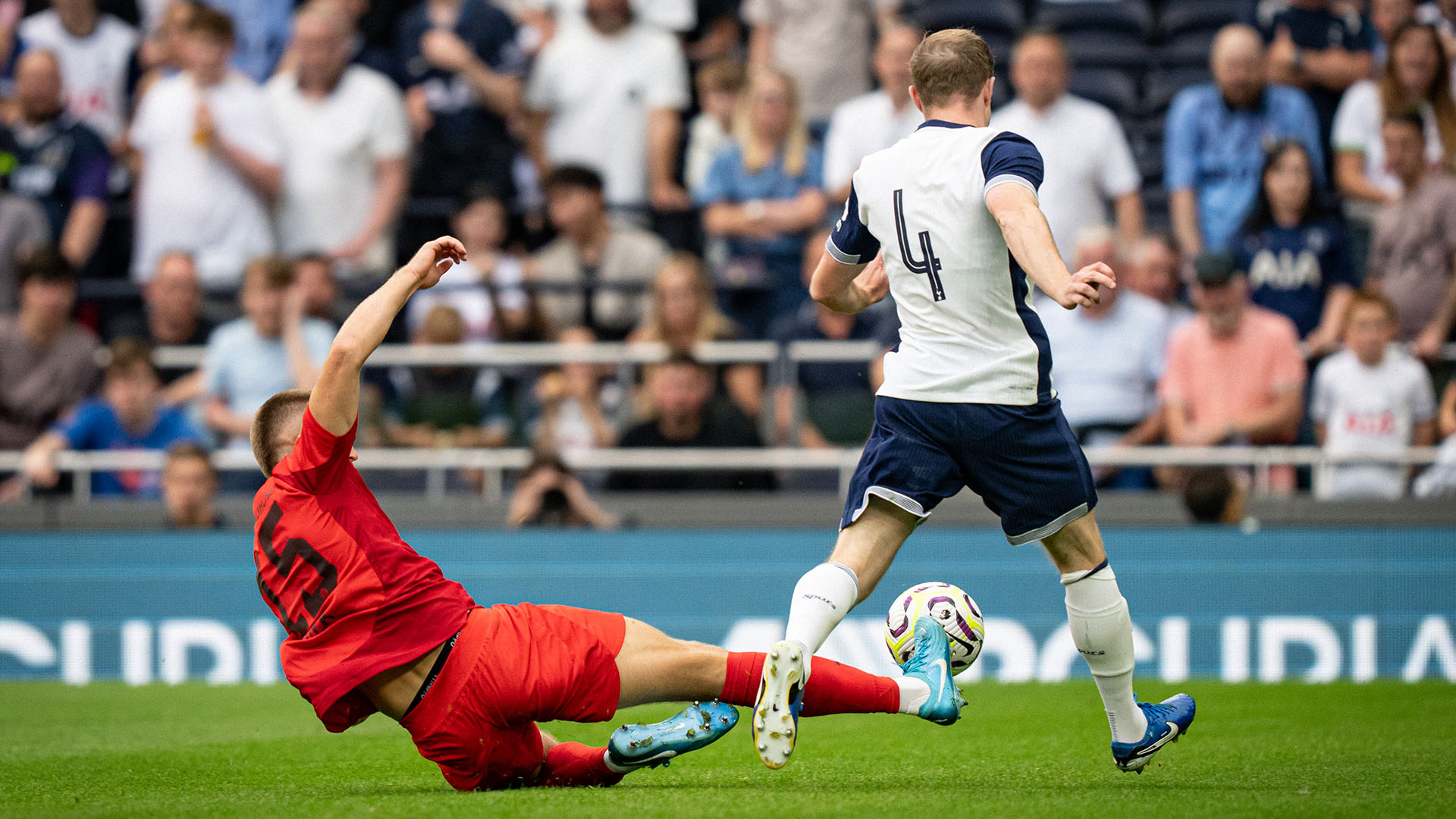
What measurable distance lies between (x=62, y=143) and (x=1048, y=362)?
9.86 meters

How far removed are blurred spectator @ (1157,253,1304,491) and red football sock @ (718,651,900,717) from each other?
5.63 meters

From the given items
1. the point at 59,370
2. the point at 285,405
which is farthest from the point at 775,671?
the point at 59,370

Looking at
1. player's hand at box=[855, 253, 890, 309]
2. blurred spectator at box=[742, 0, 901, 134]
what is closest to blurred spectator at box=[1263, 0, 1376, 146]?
blurred spectator at box=[742, 0, 901, 134]

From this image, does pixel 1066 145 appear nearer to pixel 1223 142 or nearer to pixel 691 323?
pixel 1223 142

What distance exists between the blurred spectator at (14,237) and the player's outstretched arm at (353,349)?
8.06m

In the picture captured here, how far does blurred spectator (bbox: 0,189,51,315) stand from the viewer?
11.9 m

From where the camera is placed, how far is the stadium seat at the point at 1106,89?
1342cm

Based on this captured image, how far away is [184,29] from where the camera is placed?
12.1m

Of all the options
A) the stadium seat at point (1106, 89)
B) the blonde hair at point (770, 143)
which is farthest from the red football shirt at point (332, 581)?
the stadium seat at point (1106, 89)

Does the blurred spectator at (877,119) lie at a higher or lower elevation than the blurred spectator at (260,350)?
higher

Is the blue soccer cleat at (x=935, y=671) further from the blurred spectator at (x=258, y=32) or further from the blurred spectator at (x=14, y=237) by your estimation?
the blurred spectator at (x=258, y=32)

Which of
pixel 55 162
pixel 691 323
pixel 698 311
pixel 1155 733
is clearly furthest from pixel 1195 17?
pixel 1155 733

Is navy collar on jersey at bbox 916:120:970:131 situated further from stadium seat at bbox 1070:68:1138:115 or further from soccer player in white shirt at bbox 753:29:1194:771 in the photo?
stadium seat at bbox 1070:68:1138:115

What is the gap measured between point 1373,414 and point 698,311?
4.15 meters
